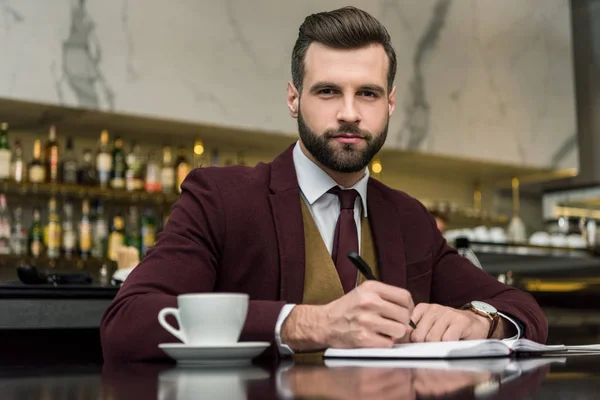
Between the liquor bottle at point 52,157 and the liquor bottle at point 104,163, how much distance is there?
0.18 metres

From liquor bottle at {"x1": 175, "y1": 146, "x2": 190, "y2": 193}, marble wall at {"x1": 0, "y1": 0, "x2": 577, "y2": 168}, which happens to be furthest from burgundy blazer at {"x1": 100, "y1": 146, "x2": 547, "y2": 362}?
liquor bottle at {"x1": 175, "y1": 146, "x2": 190, "y2": 193}

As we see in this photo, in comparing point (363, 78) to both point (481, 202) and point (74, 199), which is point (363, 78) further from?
point (481, 202)

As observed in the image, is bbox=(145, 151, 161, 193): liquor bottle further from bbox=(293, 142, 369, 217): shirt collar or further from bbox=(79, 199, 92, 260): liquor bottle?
bbox=(293, 142, 369, 217): shirt collar

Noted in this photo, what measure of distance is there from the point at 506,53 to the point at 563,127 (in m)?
0.61

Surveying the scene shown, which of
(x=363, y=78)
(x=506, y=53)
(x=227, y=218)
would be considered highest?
(x=506, y=53)

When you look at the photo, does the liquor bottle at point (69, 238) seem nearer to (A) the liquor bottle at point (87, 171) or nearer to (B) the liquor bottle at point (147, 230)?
(A) the liquor bottle at point (87, 171)

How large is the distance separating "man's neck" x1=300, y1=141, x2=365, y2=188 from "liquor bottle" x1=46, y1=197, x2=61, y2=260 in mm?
2378

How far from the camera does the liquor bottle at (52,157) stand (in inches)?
142

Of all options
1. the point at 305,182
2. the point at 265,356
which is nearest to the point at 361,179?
the point at 305,182

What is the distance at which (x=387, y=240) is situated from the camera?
1484mm

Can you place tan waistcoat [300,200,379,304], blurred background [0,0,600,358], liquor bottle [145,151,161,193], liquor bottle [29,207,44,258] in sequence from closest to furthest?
tan waistcoat [300,200,379,304]
blurred background [0,0,600,358]
liquor bottle [29,207,44,258]
liquor bottle [145,151,161,193]

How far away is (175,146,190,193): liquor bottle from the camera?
12.9 feet

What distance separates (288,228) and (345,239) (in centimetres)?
11

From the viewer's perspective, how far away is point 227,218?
1379mm
